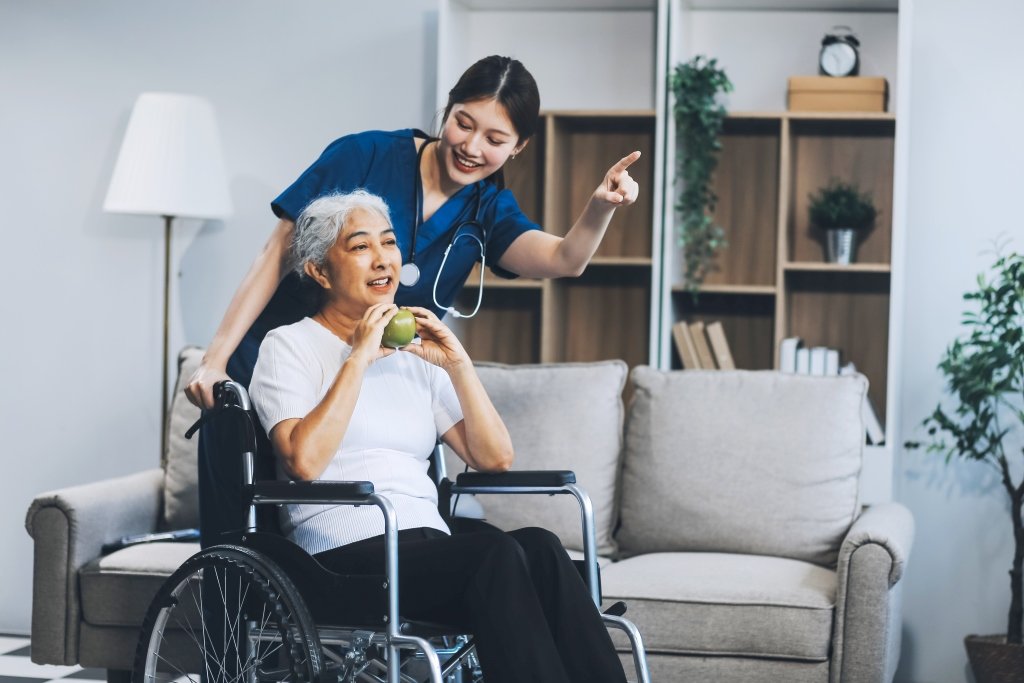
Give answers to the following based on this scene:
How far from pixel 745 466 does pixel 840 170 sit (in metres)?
1.15

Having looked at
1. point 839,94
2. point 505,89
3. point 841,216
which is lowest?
point 841,216

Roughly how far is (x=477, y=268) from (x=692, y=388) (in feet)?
2.93

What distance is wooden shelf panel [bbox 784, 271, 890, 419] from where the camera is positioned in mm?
3756

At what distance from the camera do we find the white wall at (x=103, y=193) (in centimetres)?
406

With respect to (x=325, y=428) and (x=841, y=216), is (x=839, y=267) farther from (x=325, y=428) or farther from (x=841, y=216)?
(x=325, y=428)

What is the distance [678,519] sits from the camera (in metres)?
3.13

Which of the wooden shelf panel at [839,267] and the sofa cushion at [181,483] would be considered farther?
the wooden shelf panel at [839,267]

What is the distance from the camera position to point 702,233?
3680 mm

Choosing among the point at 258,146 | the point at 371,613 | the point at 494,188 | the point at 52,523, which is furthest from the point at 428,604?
the point at 258,146

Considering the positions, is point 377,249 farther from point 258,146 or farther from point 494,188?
point 258,146

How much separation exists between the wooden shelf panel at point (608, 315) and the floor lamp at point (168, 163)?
1144 millimetres

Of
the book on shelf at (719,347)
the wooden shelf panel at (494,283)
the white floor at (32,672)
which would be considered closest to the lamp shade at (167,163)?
the wooden shelf panel at (494,283)

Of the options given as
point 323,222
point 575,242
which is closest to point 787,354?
point 575,242

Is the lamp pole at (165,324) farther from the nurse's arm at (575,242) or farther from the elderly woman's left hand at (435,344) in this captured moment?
the elderly woman's left hand at (435,344)
